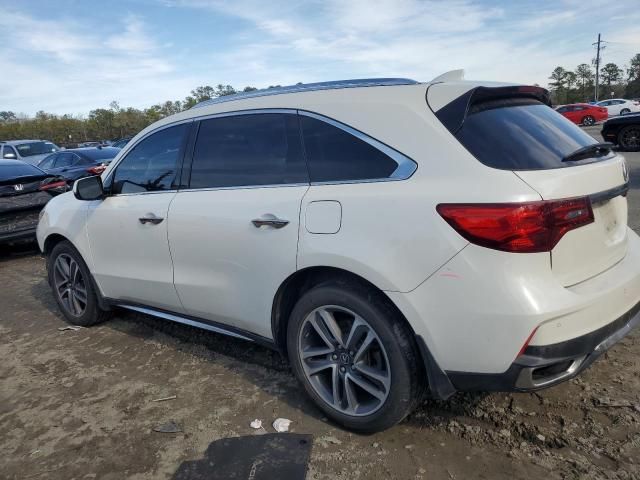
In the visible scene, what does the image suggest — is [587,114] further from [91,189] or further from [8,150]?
[91,189]

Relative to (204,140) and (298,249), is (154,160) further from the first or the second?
(298,249)

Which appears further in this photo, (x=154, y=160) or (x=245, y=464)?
(x=154, y=160)

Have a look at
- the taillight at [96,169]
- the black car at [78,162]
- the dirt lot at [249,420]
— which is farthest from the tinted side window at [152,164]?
the black car at [78,162]

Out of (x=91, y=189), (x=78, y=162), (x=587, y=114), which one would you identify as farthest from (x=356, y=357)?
(x=587, y=114)

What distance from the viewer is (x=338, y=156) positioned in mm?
2619

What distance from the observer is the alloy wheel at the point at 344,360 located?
2531mm

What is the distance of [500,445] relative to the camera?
249cm

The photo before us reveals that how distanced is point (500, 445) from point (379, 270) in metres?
1.08

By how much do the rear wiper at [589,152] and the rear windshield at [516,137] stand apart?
0.03 meters

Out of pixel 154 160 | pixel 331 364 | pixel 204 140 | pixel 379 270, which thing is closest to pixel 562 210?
pixel 379 270

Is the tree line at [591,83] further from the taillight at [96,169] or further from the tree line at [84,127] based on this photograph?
the taillight at [96,169]

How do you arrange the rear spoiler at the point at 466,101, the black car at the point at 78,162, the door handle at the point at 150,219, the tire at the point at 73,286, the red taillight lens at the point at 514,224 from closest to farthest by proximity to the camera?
1. the red taillight lens at the point at 514,224
2. the rear spoiler at the point at 466,101
3. the door handle at the point at 150,219
4. the tire at the point at 73,286
5. the black car at the point at 78,162

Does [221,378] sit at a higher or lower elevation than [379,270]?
lower

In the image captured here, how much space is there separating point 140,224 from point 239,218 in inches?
41.5
